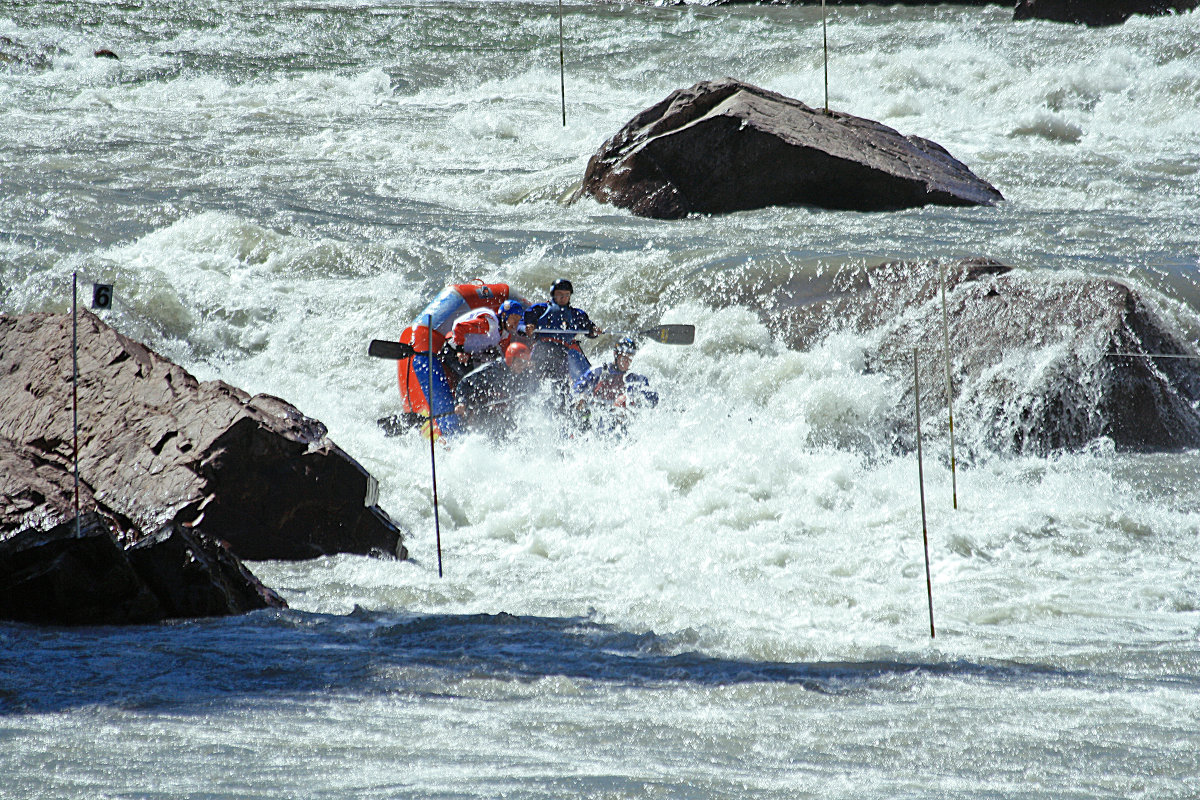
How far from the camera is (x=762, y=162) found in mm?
10250

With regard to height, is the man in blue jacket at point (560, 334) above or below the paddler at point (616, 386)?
above

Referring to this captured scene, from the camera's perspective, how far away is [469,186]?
12.3 m

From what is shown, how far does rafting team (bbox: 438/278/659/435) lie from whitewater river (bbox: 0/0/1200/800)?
0.30 meters

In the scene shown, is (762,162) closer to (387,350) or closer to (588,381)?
(588,381)

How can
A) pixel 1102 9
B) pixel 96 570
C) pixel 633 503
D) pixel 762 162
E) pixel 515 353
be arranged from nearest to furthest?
pixel 96 570 < pixel 633 503 < pixel 515 353 < pixel 762 162 < pixel 1102 9

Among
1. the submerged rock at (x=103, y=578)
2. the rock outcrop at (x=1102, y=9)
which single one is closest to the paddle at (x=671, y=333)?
the submerged rock at (x=103, y=578)

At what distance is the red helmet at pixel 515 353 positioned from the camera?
7.40 m

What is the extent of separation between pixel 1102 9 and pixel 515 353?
45.9 feet

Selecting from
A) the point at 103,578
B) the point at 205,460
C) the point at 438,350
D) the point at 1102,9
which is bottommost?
the point at 103,578

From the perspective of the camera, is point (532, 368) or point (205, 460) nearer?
point (205, 460)

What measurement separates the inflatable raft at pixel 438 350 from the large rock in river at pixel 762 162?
2.79 metres

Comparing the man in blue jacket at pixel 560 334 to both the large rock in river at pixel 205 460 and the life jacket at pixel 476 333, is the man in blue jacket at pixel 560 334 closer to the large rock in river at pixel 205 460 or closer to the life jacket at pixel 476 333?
the life jacket at pixel 476 333

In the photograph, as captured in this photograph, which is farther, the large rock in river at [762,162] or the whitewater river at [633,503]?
the large rock in river at [762,162]

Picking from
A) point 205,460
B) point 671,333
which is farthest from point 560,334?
point 205,460
